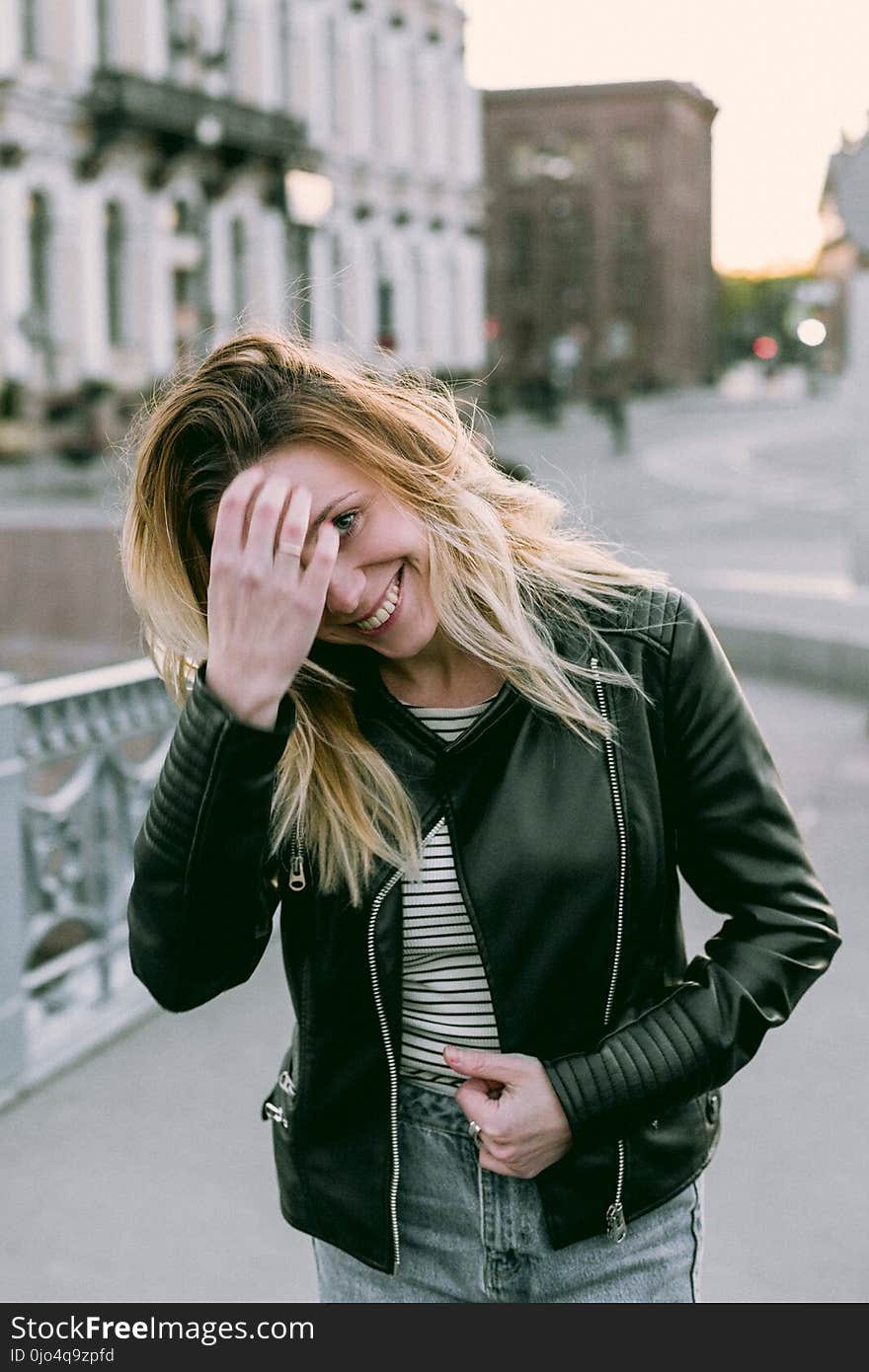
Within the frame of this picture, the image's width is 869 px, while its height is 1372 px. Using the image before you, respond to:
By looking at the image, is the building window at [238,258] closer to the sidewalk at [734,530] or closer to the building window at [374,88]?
the sidewalk at [734,530]

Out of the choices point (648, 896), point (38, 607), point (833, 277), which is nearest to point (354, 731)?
point (648, 896)

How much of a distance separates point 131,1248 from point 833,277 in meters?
93.2

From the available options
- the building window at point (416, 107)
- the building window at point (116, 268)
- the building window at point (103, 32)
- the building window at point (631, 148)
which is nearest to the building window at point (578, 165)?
the building window at point (631, 148)

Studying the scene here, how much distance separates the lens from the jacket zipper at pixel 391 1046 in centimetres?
170

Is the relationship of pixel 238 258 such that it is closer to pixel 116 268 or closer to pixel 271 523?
pixel 116 268

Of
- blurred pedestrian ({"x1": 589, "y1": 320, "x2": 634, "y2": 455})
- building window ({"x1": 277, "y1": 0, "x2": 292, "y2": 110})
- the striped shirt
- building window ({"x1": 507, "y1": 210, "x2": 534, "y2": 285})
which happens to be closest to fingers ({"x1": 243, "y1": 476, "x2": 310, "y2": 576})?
the striped shirt

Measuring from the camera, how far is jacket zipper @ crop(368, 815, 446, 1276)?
1.70m

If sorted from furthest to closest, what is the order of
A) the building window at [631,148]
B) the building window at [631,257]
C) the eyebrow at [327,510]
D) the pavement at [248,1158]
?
the building window at [631,257] < the building window at [631,148] < the pavement at [248,1158] < the eyebrow at [327,510]

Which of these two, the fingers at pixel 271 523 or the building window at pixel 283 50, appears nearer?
the fingers at pixel 271 523

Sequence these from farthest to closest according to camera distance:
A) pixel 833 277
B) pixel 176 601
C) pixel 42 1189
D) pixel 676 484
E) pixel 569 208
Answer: pixel 833 277 < pixel 569 208 < pixel 676 484 < pixel 42 1189 < pixel 176 601

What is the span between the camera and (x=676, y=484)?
24.8 meters

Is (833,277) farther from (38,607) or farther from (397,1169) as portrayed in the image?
(397,1169)

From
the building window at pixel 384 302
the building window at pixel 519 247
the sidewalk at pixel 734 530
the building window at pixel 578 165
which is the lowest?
the sidewalk at pixel 734 530

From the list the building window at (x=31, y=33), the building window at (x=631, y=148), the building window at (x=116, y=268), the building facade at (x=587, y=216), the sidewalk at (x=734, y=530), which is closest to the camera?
the sidewalk at (x=734, y=530)
